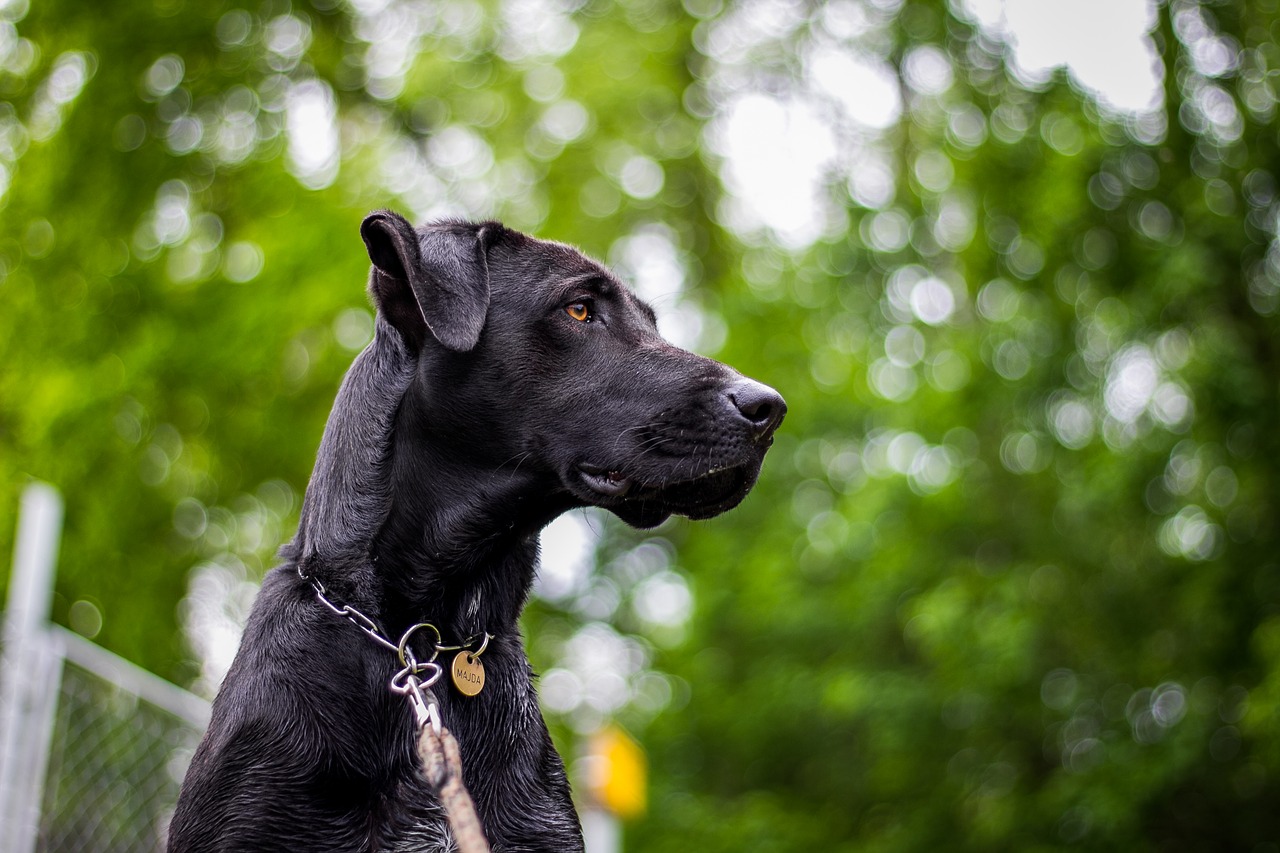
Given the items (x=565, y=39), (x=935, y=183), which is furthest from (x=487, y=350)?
(x=565, y=39)

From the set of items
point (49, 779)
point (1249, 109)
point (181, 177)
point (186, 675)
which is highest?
point (1249, 109)

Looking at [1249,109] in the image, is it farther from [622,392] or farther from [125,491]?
[125,491]

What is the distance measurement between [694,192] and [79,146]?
1068 centimetres

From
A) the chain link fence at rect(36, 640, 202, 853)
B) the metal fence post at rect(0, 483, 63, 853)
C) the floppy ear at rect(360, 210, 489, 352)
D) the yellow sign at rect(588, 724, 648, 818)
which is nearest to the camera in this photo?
the floppy ear at rect(360, 210, 489, 352)

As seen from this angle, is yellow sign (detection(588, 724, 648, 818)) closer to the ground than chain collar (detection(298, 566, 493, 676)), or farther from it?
closer to the ground

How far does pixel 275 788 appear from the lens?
9.26ft

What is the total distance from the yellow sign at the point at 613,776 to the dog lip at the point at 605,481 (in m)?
5.03

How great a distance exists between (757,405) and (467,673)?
1.02 m

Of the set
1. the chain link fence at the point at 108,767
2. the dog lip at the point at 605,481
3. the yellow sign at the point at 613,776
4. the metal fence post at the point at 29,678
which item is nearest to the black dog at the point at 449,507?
the dog lip at the point at 605,481

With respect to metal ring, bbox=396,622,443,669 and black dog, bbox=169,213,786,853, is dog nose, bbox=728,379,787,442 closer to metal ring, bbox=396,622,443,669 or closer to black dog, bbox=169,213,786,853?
black dog, bbox=169,213,786,853

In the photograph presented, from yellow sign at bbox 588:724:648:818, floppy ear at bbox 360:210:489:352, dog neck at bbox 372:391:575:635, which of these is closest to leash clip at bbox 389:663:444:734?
dog neck at bbox 372:391:575:635

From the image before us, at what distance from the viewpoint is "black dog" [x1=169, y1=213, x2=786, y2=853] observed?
9.44 ft

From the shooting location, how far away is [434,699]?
2.98 m

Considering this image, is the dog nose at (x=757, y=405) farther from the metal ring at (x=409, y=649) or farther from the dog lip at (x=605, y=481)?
the metal ring at (x=409, y=649)
